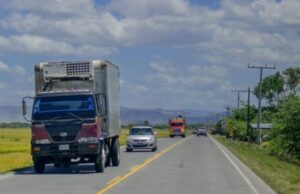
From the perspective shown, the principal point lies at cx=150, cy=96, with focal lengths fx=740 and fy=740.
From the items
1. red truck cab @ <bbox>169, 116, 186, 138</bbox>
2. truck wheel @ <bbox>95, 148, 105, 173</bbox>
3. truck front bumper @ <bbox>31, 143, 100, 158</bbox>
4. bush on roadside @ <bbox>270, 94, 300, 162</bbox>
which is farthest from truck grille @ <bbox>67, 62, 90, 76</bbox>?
red truck cab @ <bbox>169, 116, 186, 138</bbox>

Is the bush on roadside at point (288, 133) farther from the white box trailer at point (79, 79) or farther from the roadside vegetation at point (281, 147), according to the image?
the white box trailer at point (79, 79)

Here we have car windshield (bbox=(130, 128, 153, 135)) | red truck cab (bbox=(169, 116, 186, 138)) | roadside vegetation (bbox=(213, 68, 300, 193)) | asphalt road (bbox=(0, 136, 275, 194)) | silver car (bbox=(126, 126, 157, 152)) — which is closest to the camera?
asphalt road (bbox=(0, 136, 275, 194))

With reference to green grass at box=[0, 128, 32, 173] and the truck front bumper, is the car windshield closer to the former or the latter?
green grass at box=[0, 128, 32, 173]

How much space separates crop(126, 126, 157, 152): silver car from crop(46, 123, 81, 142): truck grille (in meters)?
21.9

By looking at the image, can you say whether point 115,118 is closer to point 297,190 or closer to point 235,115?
point 297,190

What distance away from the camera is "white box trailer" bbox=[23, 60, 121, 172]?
83.4 ft

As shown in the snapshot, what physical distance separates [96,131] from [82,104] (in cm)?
108

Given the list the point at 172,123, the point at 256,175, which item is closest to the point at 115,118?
the point at 256,175

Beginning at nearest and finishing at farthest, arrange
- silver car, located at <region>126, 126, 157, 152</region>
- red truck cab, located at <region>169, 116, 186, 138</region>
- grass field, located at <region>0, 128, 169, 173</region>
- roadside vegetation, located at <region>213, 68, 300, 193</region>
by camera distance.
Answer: roadside vegetation, located at <region>213, 68, 300, 193</region>
grass field, located at <region>0, 128, 169, 173</region>
silver car, located at <region>126, 126, 157, 152</region>
red truck cab, located at <region>169, 116, 186, 138</region>

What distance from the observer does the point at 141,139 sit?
155 ft

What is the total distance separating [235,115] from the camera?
488 feet

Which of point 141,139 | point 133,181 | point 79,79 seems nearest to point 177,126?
point 141,139

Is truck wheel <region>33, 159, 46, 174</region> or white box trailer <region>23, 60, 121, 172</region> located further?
truck wheel <region>33, 159, 46, 174</region>

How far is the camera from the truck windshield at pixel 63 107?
1003 inches
